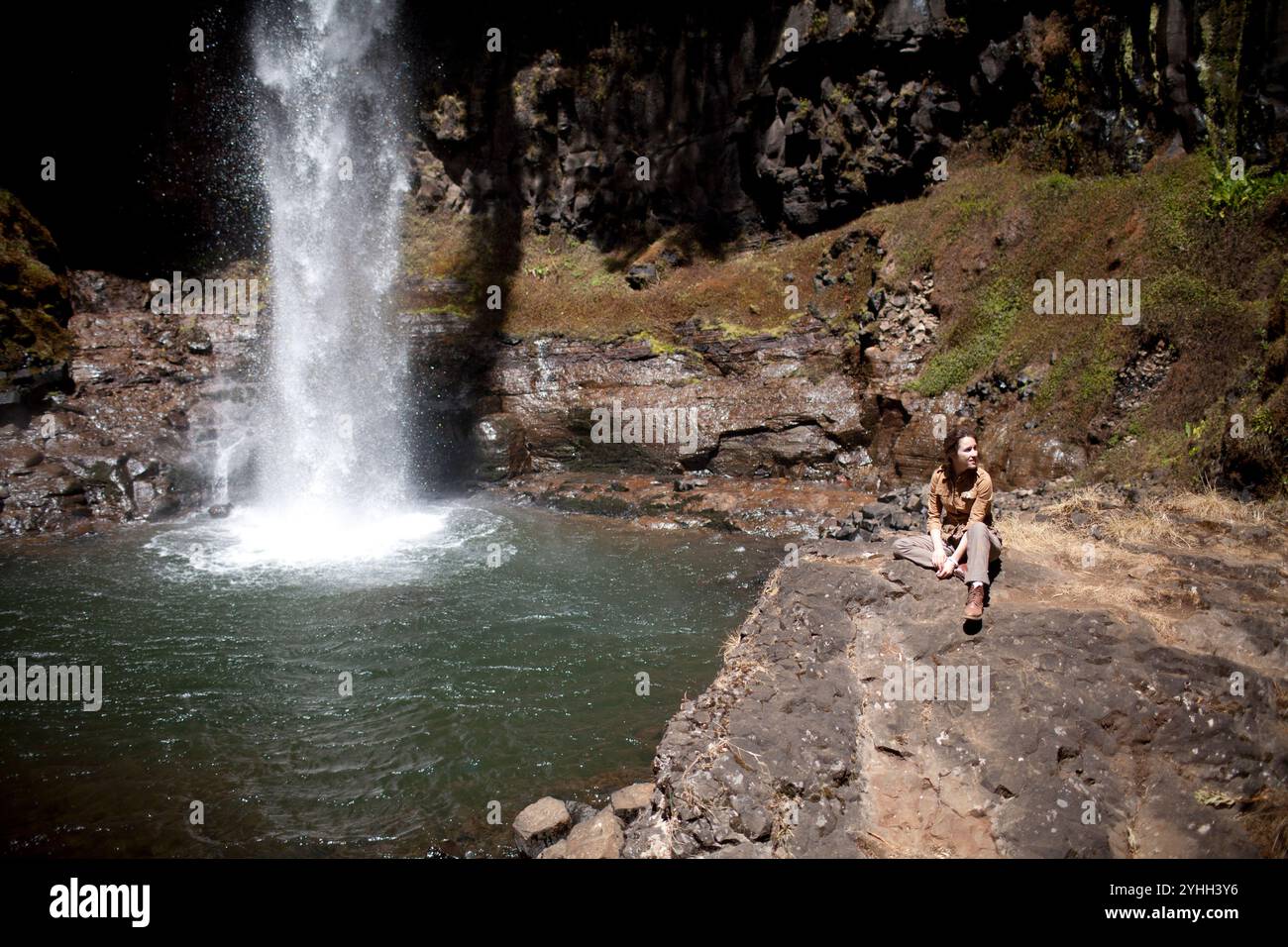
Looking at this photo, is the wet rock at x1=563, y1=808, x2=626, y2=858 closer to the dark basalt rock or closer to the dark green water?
the dark basalt rock

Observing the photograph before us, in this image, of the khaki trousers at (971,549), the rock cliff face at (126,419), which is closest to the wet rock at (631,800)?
the khaki trousers at (971,549)

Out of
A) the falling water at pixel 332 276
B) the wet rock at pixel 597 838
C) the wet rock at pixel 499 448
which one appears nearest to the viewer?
the wet rock at pixel 597 838

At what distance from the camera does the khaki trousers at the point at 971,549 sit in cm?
573

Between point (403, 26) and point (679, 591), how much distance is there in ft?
88.3

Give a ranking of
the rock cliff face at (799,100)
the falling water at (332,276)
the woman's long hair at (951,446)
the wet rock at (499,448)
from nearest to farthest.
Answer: the woman's long hair at (951,446)
the rock cliff face at (799,100)
the falling water at (332,276)
the wet rock at (499,448)

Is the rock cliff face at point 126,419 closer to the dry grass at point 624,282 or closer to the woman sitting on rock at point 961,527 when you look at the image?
the dry grass at point 624,282

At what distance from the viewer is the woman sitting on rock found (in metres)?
5.76

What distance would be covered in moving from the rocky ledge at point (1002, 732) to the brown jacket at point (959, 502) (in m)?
0.62

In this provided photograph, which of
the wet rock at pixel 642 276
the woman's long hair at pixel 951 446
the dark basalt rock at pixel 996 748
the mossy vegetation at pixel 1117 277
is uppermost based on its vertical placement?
the wet rock at pixel 642 276

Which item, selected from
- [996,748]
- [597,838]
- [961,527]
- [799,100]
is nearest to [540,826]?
[597,838]

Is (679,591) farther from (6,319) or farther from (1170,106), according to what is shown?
(6,319)

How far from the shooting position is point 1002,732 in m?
4.71

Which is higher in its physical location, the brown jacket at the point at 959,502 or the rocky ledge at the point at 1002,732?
the brown jacket at the point at 959,502

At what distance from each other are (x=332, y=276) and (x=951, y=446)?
23155 millimetres
